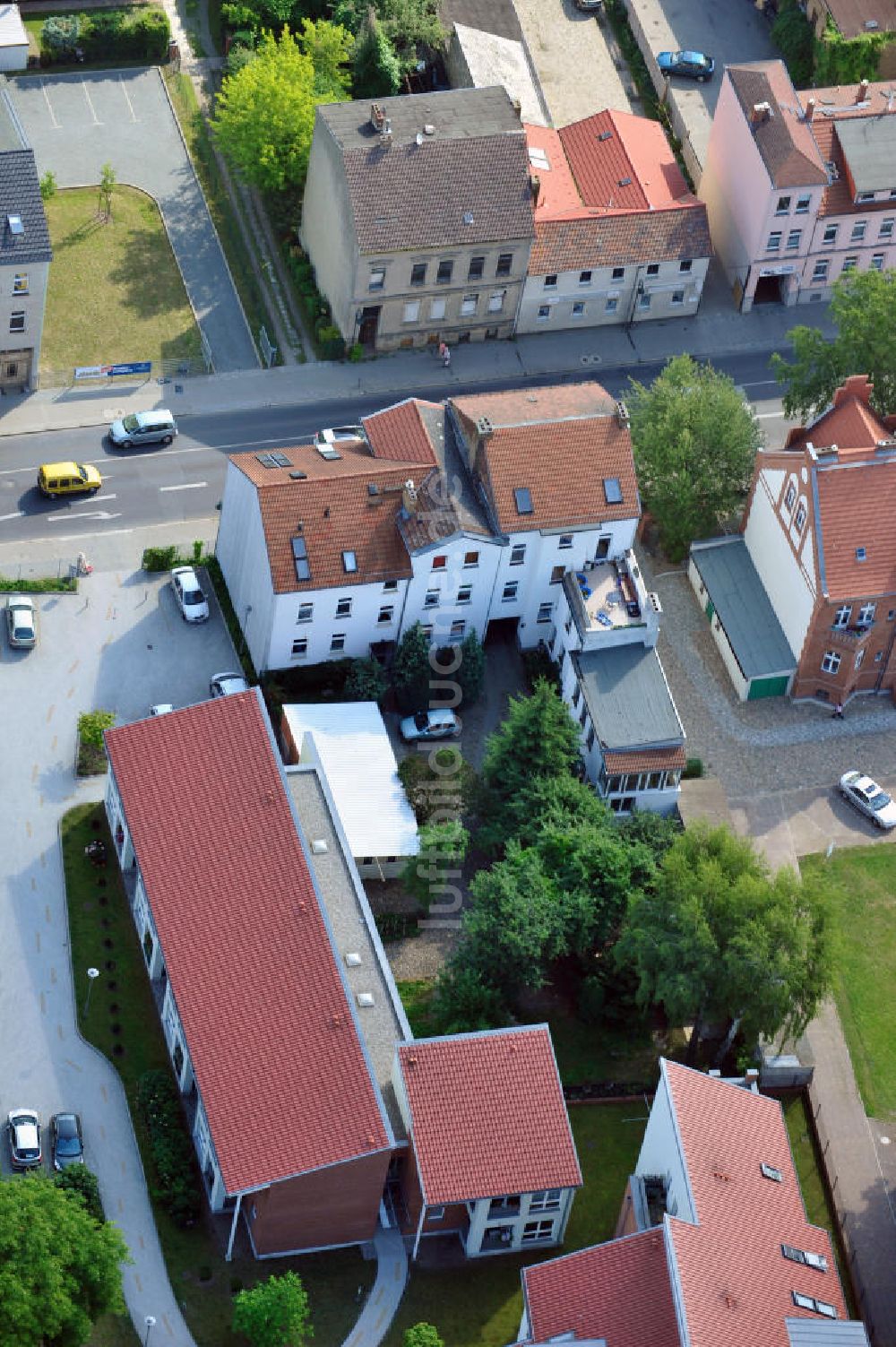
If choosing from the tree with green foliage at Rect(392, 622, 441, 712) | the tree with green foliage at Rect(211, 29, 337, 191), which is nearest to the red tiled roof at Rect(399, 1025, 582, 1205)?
the tree with green foliage at Rect(392, 622, 441, 712)

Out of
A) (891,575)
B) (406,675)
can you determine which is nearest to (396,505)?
(406,675)

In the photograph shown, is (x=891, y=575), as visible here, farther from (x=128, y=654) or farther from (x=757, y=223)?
(x=128, y=654)

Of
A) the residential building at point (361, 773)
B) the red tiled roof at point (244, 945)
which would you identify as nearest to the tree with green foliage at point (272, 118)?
the residential building at point (361, 773)

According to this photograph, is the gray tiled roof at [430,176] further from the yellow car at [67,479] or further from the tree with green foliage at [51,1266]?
the tree with green foliage at [51,1266]

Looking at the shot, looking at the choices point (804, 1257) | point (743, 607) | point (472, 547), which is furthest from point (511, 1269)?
point (743, 607)

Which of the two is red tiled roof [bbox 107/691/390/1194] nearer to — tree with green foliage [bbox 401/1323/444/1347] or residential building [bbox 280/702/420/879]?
residential building [bbox 280/702/420/879]

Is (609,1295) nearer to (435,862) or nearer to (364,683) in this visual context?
(435,862)
